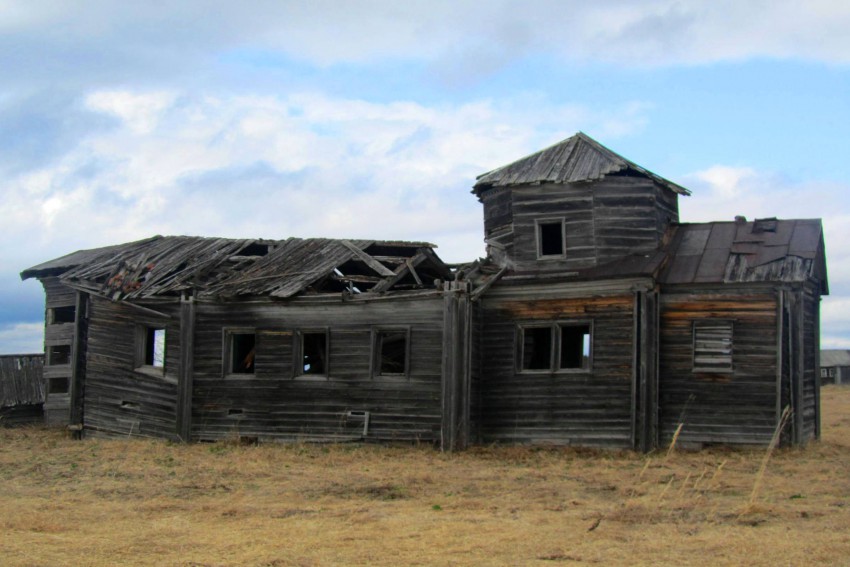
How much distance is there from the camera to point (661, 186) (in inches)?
850

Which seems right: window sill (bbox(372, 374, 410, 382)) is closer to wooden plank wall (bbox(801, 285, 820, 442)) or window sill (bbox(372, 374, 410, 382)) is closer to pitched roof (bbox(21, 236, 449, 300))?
pitched roof (bbox(21, 236, 449, 300))

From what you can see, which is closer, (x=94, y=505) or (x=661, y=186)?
(x=94, y=505)

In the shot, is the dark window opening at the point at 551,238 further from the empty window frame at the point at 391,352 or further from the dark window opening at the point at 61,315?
the dark window opening at the point at 61,315

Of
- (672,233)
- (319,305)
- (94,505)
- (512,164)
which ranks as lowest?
(94,505)

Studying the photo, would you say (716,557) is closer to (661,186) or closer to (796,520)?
(796,520)

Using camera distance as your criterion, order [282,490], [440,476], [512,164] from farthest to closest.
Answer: [512,164], [440,476], [282,490]

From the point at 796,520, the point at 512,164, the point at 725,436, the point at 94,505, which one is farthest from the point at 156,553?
the point at 512,164

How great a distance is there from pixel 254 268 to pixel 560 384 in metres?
8.88

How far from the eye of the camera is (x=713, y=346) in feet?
63.7

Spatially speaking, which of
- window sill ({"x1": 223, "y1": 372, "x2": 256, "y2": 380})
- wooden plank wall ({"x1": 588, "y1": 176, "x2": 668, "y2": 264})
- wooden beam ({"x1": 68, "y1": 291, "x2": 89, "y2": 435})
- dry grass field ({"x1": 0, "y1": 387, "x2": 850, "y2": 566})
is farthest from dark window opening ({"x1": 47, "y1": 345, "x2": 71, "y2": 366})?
wooden plank wall ({"x1": 588, "y1": 176, "x2": 668, "y2": 264})

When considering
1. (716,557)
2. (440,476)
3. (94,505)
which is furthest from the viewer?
(440,476)

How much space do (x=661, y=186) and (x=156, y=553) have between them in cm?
1497

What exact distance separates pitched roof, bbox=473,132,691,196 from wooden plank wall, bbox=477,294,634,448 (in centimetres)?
284

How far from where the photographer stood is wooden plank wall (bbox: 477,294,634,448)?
19625 mm
